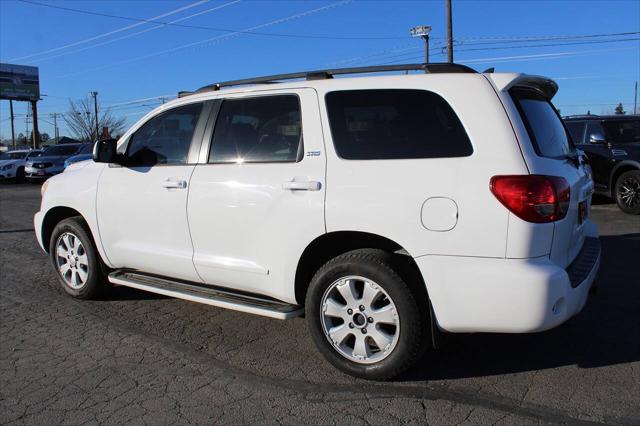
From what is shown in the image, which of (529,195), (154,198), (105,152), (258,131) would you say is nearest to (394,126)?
(529,195)

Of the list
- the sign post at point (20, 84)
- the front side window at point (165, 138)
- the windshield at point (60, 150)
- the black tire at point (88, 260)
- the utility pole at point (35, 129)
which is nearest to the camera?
the front side window at point (165, 138)

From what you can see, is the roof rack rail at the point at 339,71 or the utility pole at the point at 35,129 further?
the utility pole at the point at 35,129

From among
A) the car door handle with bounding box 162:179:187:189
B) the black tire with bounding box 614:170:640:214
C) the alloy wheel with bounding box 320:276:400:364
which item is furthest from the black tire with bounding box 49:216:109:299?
the black tire with bounding box 614:170:640:214

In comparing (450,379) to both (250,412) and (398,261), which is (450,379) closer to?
(398,261)

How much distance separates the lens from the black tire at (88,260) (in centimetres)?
A: 508

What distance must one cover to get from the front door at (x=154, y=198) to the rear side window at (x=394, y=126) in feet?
4.30

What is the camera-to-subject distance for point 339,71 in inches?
151

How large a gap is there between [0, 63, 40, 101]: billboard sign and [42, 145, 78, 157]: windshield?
3705 cm

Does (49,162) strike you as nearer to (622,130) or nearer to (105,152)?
(105,152)

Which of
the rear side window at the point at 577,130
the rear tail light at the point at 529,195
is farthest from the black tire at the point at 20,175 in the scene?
the rear tail light at the point at 529,195

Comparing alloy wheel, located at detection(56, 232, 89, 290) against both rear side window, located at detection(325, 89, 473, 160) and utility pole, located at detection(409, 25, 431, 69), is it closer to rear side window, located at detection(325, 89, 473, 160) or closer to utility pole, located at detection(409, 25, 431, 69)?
rear side window, located at detection(325, 89, 473, 160)

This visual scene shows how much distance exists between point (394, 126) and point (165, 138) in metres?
2.10

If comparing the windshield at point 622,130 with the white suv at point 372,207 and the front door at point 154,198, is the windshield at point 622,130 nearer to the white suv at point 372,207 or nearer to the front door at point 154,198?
the white suv at point 372,207

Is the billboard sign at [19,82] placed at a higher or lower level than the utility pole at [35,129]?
higher
